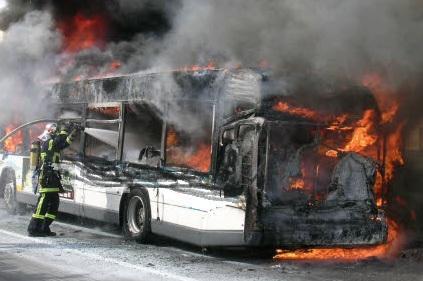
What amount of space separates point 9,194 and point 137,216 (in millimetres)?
4346

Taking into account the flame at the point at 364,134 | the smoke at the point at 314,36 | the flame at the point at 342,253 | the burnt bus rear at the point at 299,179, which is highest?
the smoke at the point at 314,36

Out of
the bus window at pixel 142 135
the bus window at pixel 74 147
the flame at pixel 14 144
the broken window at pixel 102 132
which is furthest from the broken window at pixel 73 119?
the flame at pixel 14 144

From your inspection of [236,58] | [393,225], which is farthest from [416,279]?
[236,58]

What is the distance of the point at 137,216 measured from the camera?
29.5 ft

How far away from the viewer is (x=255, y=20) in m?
9.07

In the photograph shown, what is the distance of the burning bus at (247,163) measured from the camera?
24.0 ft

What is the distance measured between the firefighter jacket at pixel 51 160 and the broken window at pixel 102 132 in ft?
1.68

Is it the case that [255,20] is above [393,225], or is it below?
above

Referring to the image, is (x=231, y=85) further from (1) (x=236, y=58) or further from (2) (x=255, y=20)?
(2) (x=255, y=20)

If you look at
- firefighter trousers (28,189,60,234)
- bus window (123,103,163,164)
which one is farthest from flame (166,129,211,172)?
firefighter trousers (28,189,60,234)

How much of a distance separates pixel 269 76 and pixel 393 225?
3239mm

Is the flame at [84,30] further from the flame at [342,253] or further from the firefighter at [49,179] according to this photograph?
the flame at [342,253]

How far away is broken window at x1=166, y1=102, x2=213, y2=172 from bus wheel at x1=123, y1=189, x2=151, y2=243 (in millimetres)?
790

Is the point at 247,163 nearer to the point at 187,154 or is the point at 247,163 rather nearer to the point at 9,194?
the point at 187,154
